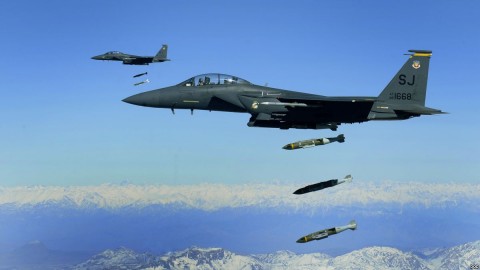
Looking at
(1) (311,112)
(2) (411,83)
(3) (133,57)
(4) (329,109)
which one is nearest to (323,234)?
(1) (311,112)

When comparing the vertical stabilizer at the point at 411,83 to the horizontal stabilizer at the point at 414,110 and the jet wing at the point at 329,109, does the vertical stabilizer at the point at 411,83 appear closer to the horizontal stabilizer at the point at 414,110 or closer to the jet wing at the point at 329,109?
the horizontal stabilizer at the point at 414,110

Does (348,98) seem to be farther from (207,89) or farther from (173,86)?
(173,86)

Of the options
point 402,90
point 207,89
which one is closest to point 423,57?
point 402,90

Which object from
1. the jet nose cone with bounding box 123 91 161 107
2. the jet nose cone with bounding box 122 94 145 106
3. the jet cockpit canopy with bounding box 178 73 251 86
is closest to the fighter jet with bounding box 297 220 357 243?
the jet cockpit canopy with bounding box 178 73 251 86

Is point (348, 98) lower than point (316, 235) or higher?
higher

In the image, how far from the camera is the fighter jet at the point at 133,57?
96938mm

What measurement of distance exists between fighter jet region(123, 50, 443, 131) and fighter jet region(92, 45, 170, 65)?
5067 cm

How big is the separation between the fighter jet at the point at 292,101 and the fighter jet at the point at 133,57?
1995 inches

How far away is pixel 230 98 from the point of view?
47.5 m

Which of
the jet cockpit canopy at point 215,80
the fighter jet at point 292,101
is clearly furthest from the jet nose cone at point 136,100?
the jet cockpit canopy at point 215,80

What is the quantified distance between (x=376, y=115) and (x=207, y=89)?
48.8ft

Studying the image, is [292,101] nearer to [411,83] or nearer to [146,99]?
[411,83]

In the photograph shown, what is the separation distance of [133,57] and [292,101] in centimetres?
5824

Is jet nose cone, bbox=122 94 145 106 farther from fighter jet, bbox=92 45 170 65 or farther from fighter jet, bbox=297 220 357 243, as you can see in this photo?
fighter jet, bbox=92 45 170 65
